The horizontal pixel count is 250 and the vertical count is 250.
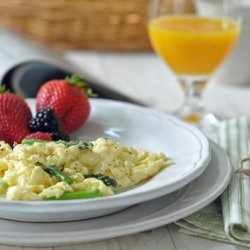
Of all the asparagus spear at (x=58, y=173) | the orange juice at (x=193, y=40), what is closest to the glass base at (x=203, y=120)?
the orange juice at (x=193, y=40)

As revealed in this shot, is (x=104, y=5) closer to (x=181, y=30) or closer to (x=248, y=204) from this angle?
(x=181, y=30)

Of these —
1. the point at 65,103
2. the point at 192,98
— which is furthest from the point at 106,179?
the point at 192,98

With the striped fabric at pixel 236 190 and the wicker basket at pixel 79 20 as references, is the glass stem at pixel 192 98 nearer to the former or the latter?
the striped fabric at pixel 236 190

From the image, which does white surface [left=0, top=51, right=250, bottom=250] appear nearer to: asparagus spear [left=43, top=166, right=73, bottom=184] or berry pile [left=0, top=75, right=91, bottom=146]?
berry pile [left=0, top=75, right=91, bottom=146]

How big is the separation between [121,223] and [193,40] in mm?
1024

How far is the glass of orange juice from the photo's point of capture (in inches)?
85.3

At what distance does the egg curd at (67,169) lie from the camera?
1236 mm

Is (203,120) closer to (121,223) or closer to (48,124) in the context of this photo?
(48,124)

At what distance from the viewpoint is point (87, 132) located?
176 centimetres

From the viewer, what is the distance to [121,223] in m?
1.24

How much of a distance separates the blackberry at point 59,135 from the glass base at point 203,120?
50 centimetres

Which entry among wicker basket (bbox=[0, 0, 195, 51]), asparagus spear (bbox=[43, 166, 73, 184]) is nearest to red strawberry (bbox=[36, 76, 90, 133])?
asparagus spear (bbox=[43, 166, 73, 184])

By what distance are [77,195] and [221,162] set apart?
1.28 ft

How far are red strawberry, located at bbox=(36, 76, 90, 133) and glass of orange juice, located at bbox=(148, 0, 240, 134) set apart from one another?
475mm
